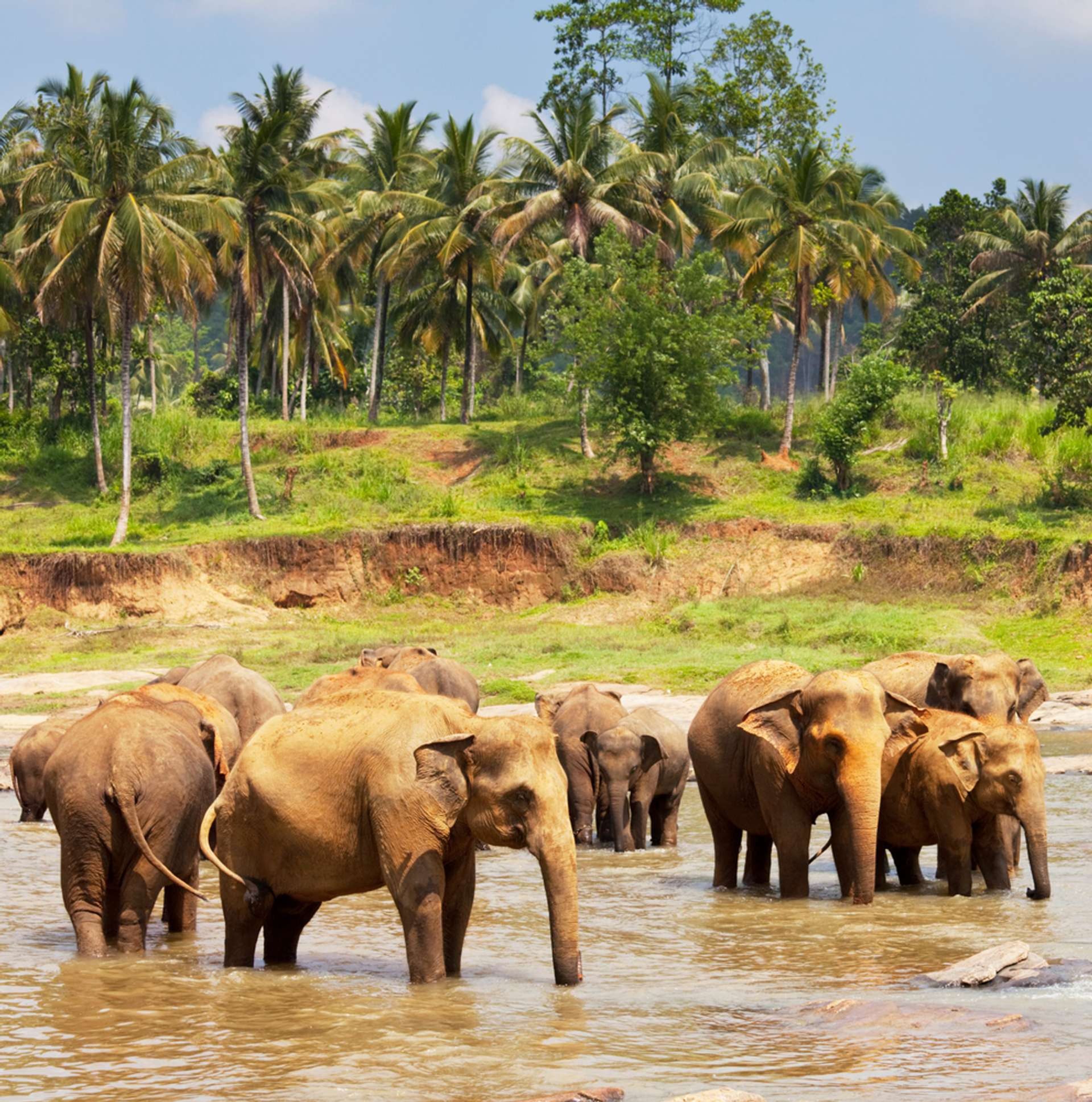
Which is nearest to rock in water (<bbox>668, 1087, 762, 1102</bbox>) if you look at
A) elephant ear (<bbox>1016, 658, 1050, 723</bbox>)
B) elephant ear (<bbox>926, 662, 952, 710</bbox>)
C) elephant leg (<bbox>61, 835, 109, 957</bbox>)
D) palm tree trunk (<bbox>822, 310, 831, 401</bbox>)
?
elephant leg (<bbox>61, 835, 109, 957</bbox>)

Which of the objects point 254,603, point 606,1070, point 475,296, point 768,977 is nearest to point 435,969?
point 606,1070

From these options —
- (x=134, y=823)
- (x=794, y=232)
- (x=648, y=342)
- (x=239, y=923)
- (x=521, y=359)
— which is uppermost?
(x=794, y=232)

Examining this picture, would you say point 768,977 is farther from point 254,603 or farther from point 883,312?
point 883,312

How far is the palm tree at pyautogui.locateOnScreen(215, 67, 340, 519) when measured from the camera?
4159cm

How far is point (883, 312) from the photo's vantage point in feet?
180

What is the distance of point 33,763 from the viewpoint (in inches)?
612

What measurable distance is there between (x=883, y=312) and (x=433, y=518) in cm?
2080

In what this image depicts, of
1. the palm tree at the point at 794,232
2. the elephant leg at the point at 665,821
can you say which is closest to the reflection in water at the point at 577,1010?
the elephant leg at the point at 665,821

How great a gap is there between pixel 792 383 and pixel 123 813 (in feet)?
129

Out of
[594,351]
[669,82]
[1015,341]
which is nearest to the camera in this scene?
[594,351]

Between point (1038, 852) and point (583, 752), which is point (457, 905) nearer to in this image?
point (1038, 852)

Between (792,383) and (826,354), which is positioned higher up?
(826,354)

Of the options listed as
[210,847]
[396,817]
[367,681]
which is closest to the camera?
[396,817]

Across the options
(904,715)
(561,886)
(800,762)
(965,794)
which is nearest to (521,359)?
(904,715)
